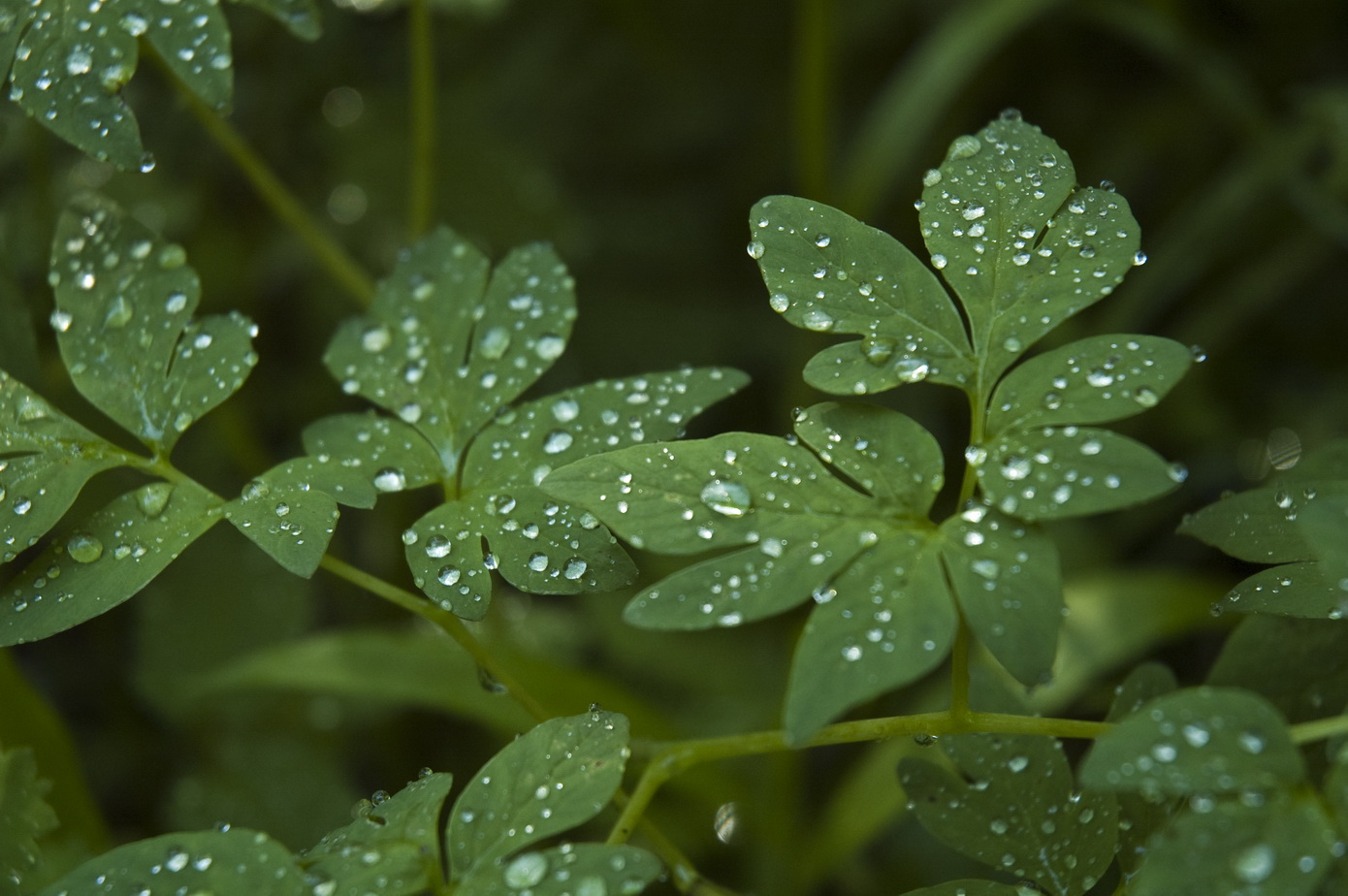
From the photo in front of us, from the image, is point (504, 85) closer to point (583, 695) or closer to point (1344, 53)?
point (583, 695)

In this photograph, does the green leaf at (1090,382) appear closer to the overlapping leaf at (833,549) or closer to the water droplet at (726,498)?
the overlapping leaf at (833,549)

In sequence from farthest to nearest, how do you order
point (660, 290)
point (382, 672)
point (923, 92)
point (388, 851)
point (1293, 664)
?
point (660, 290) < point (923, 92) < point (382, 672) < point (1293, 664) < point (388, 851)

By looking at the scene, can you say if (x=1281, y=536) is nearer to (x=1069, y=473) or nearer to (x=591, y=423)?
(x=1069, y=473)

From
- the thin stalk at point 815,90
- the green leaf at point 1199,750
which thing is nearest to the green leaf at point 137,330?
the green leaf at point 1199,750

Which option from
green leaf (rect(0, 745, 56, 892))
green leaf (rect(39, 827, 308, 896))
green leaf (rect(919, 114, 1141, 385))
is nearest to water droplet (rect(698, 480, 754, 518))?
green leaf (rect(919, 114, 1141, 385))

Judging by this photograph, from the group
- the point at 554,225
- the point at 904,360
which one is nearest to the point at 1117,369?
the point at 904,360

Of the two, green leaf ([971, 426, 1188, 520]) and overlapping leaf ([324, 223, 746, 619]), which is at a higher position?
overlapping leaf ([324, 223, 746, 619])

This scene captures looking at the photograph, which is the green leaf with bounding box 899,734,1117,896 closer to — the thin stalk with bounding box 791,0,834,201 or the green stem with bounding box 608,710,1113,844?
the green stem with bounding box 608,710,1113,844

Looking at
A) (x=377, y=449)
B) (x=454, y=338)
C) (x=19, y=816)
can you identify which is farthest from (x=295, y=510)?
(x=19, y=816)
